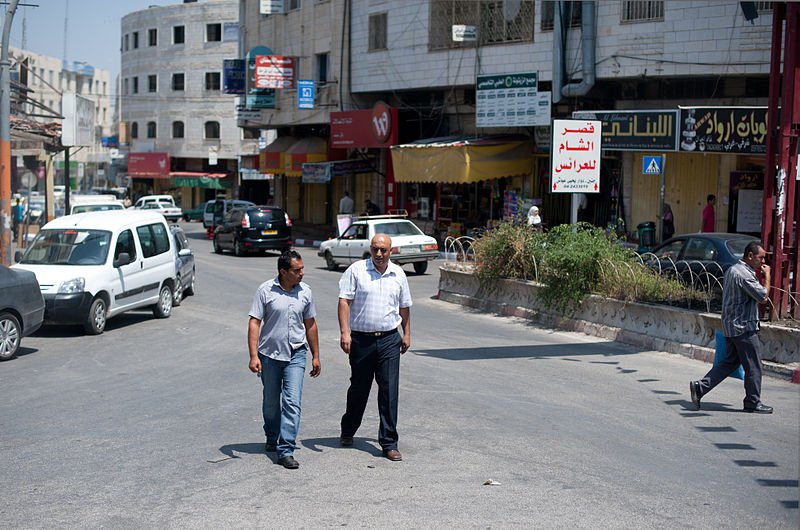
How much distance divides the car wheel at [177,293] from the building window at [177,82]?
55651 mm

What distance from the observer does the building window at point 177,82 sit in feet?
235

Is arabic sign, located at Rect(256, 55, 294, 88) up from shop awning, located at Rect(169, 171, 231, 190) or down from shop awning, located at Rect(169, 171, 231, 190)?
up

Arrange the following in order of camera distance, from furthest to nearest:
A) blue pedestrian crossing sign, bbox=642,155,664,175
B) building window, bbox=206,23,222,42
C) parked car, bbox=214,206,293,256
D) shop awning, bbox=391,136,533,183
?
building window, bbox=206,23,222,42, parked car, bbox=214,206,293,256, shop awning, bbox=391,136,533,183, blue pedestrian crossing sign, bbox=642,155,664,175

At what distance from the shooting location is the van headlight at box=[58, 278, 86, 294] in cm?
1473

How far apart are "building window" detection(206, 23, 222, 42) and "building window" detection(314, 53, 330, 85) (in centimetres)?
3030

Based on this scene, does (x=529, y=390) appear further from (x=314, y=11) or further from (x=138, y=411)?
(x=314, y=11)

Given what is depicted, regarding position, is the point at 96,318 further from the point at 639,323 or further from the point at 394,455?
the point at 394,455

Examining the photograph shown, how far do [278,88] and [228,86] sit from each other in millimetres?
3921

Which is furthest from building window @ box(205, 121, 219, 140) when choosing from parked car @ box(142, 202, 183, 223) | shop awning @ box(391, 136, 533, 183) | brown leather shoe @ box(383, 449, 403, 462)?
brown leather shoe @ box(383, 449, 403, 462)

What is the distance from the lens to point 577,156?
17.0 m

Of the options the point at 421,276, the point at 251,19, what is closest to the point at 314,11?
the point at 251,19

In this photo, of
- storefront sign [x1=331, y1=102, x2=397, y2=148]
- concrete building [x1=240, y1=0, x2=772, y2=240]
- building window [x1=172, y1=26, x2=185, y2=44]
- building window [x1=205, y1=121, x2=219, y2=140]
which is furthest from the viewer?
building window [x1=172, y1=26, x2=185, y2=44]

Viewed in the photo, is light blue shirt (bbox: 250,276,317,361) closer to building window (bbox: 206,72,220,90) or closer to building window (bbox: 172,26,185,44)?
building window (bbox: 206,72,220,90)

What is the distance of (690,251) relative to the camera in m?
17.1
